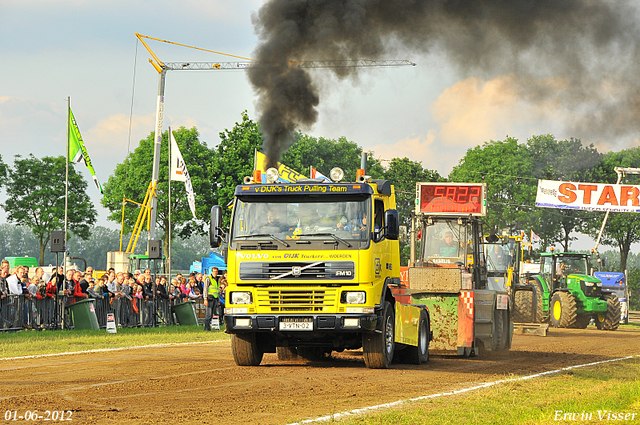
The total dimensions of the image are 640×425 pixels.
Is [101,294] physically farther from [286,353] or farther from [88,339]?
[286,353]

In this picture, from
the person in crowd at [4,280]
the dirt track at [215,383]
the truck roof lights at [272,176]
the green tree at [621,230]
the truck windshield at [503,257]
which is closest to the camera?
the dirt track at [215,383]

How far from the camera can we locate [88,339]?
1934cm

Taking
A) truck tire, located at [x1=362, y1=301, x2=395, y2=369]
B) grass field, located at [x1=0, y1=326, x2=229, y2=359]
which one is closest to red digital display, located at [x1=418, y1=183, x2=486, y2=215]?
grass field, located at [x1=0, y1=326, x2=229, y2=359]

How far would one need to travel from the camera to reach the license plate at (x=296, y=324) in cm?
1269

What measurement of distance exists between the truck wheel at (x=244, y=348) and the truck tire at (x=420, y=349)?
2850 mm

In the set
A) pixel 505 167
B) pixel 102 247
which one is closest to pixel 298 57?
pixel 505 167

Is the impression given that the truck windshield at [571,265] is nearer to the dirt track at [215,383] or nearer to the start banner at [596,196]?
the start banner at [596,196]

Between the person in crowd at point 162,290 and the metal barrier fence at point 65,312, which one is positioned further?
the person in crowd at point 162,290

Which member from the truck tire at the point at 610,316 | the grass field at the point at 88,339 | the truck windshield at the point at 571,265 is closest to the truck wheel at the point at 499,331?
the grass field at the point at 88,339

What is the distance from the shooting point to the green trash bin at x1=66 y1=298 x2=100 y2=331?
22.1 m

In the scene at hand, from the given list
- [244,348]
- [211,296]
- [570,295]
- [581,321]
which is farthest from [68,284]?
[581,321]

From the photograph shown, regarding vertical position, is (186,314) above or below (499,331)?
below

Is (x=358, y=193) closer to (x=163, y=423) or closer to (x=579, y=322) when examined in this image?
(x=163, y=423)

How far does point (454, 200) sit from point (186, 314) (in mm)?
9934
